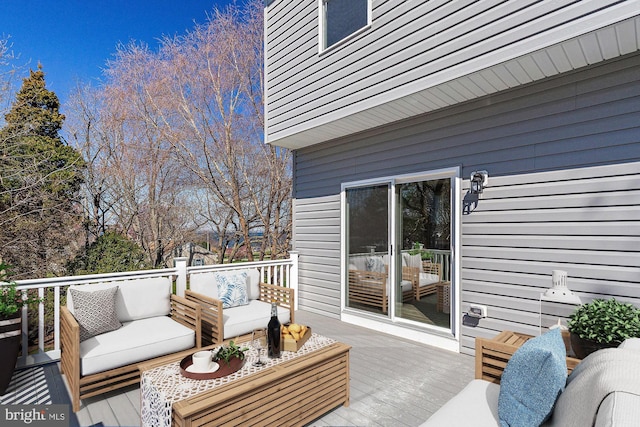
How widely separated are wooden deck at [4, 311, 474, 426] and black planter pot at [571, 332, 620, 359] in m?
0.99

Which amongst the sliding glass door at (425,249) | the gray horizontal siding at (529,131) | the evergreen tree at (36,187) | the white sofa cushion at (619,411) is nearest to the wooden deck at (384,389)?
the sliding glass door at (425,249)

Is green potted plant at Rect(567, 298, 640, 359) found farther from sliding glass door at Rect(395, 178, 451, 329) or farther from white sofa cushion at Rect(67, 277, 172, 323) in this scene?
white sofa cushion at Rect(67, 277, 172, 323)

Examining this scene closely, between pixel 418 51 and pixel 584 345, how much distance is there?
9.32 ft

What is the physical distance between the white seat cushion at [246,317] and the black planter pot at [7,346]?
5.61ft

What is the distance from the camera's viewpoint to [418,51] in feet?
10.9

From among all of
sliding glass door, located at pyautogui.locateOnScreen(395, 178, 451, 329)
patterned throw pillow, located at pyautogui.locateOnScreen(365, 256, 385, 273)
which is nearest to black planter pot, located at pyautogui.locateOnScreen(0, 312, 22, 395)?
patterned throw pillow, located at pyautogui.locateOnScreen(365, 256, 385, 273)

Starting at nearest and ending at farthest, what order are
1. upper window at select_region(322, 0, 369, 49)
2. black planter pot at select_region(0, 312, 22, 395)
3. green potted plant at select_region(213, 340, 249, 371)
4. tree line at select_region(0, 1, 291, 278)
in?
green potted plant at select_region(213, 340, 249, 371)
black planter pot at select_region(0, 312, 22, 395)
upper window at select_region(322, 0, 369, 49)
tree line at select_region(0, 1, 291, 278)

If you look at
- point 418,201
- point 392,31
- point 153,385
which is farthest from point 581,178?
point 153,385

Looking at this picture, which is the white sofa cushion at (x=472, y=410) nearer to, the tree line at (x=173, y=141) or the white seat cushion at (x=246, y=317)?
the white seat cushion at (x=246, y=317)

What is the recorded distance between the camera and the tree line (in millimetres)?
8289

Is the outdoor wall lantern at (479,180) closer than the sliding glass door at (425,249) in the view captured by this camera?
Yes

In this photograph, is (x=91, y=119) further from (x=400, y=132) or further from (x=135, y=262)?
(x=400, y=132)

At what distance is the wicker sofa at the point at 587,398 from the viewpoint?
1.04 m

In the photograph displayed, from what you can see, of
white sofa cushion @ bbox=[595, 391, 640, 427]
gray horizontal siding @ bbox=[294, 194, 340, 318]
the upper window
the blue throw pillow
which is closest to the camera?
white sofa cushion @ bbox=[595, 391, 640, 427]
